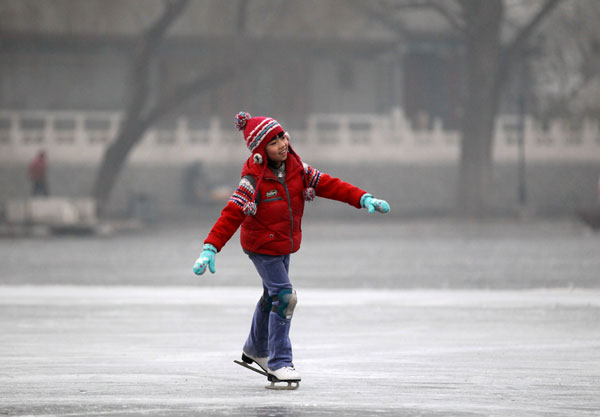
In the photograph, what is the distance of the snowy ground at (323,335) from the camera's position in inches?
316

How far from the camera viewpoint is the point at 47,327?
40.5 feet

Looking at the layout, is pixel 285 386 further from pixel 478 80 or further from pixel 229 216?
pixel 478 80

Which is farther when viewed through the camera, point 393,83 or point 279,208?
point 393,83

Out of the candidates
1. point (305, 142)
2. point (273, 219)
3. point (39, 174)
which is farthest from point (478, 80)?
point (273, 219)

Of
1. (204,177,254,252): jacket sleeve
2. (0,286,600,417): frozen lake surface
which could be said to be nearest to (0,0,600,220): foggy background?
(0,286,600,417): frozen lake surface

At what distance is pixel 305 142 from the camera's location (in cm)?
4188

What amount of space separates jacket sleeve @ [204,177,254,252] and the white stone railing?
3228 cm

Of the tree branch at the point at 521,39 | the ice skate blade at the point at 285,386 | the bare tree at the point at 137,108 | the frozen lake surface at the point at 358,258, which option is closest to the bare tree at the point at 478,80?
the tree branch at the point at 521,39

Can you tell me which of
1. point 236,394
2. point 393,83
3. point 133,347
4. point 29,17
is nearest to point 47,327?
point 133,347

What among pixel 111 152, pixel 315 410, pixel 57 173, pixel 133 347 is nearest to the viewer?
pixel 315 410

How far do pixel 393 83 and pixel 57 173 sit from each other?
13945mm

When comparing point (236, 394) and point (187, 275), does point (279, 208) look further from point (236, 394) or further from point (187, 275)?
point (187, 275)

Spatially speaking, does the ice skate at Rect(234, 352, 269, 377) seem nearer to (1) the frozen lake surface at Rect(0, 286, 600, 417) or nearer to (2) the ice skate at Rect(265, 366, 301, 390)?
(1) the frozen lake surface at Rect(0, 286, 600, 417)

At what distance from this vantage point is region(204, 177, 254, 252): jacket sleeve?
8.52 meters
